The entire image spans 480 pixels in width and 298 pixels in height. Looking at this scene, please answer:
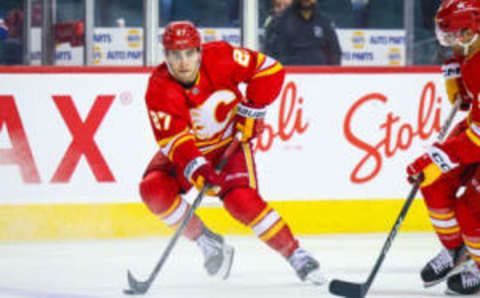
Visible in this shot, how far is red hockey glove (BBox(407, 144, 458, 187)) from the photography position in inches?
160

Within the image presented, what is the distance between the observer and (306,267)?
443cm

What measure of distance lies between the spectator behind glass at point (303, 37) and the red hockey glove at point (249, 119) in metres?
1.90

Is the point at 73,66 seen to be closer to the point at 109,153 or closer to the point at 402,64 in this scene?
the point at 109,153

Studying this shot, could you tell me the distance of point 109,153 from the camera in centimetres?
616

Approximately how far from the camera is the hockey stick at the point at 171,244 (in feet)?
14.4

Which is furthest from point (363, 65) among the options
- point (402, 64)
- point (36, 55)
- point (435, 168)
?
point (435, 168)

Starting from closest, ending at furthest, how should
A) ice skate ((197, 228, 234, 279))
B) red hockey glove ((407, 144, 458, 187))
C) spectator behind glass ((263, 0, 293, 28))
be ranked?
1. red hockey glove ((407, 144, 458, 187))
2. ice skate ((197, 228, 234, 279))
3. spectator behind glass ((263, 0, 293, 28))

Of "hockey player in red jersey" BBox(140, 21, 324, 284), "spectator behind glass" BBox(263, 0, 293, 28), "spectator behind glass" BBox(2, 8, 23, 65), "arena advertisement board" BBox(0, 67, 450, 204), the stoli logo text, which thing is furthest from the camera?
"spectator behind glass" BBox(263, 0, 293, 28)

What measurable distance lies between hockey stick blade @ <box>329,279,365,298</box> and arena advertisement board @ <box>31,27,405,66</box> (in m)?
2.43

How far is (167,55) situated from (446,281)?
1233 millimetres

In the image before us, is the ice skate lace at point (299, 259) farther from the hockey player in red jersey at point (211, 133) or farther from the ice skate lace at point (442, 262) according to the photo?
the ice skate lace at point (442, 262)

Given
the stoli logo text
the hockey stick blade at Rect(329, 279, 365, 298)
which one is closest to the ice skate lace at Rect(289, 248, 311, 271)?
the hockey stick blade at Rect(329, 279, 365, 298)

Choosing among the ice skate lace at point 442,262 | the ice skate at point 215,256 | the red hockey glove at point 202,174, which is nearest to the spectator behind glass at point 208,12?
the ice skate at point 215,256

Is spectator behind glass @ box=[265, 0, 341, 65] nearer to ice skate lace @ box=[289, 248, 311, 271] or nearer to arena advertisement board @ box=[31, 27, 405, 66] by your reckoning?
arena advertisement board @ box=[31, 27, 405, 66]
